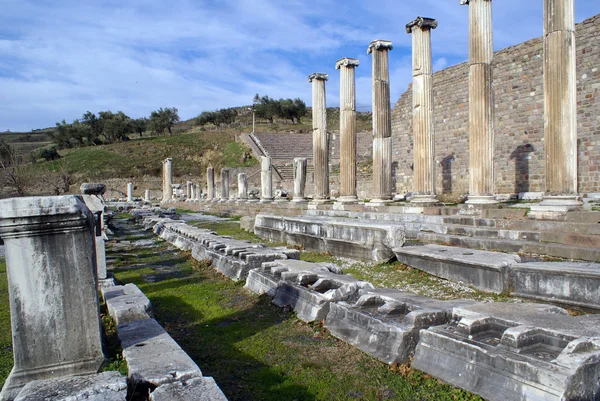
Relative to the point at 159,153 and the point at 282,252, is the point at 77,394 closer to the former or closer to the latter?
the point at 282,252

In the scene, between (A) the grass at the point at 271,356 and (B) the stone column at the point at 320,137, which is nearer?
(A) the grass at the point at 271,356

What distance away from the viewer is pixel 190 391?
280cm

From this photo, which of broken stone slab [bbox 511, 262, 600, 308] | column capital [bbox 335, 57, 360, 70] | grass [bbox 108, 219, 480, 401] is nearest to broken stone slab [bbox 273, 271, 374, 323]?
grass [bbox 108, 219, 480, 401]

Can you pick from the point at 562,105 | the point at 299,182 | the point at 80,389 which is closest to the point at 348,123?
the point at 299,182

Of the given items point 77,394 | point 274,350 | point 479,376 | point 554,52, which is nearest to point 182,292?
point 274,350

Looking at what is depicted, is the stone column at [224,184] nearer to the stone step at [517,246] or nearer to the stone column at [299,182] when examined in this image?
the stone column at [299,182]

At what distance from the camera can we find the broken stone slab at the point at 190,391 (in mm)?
2717

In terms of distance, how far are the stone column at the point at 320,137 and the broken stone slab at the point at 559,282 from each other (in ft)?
37.9

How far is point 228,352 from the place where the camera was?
173 inches

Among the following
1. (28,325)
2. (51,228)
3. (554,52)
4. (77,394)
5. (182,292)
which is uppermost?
(554,52)

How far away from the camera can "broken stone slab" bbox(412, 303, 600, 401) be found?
275 centimetres

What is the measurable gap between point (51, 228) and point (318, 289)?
3.28 metres

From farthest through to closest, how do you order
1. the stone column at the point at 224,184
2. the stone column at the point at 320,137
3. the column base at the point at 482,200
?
the stone column at the point at 224,184 → the stone column at the point at 320,137 → the column base at the point at 482,200

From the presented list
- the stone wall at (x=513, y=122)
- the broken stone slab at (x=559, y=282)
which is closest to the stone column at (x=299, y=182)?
the stone wall at (x=513, y=122)
